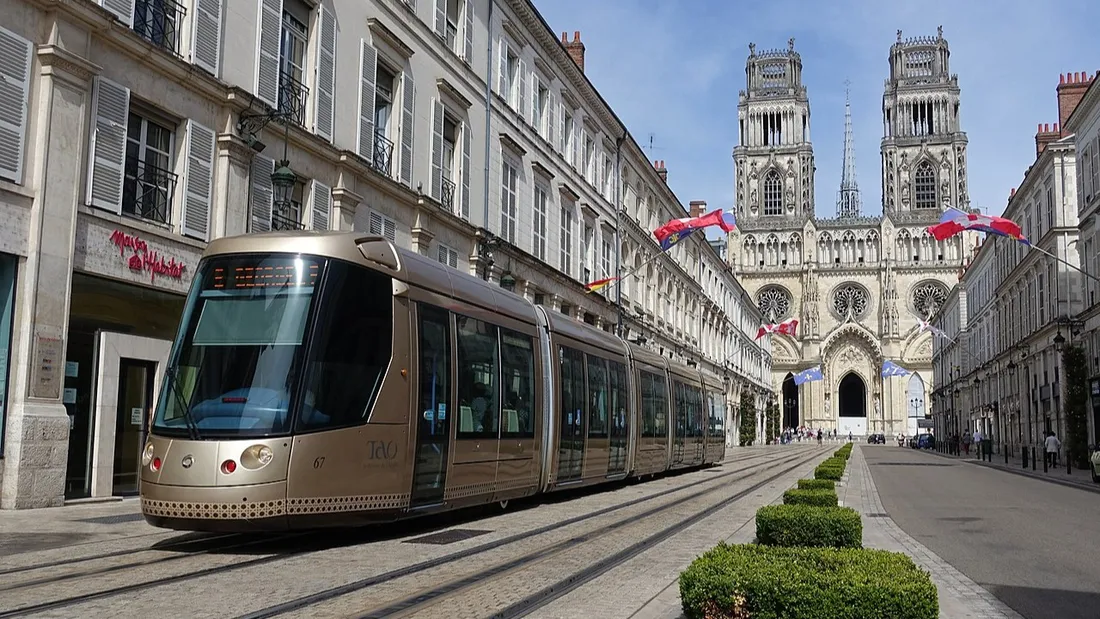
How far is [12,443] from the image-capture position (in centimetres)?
1314

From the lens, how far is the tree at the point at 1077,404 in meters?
35.8

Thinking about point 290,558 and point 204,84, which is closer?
point 290,558

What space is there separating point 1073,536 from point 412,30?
1786 centimetres

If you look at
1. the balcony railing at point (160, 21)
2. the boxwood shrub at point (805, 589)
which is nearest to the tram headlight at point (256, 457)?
the boxwood shrub at point (805, 589)

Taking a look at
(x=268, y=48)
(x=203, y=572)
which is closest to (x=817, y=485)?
(x=203, y=572)

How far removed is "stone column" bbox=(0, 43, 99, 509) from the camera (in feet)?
43.7

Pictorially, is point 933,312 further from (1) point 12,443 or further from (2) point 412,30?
(1) point 12,443

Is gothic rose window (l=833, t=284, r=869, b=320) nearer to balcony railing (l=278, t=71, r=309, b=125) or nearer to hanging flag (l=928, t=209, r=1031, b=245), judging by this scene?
hanging flag (l=928, t=209, r=1031, b=245)

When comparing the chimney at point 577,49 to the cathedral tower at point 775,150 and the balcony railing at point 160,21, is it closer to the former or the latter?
the balcony railing at point 160,21

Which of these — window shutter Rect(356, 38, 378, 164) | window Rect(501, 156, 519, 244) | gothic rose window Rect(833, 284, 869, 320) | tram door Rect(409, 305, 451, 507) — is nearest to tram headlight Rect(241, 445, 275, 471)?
tram door Rect(409, 305, 451, 507)

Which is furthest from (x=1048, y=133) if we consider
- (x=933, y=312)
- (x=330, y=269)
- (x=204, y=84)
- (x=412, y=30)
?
(x=933, y=312)

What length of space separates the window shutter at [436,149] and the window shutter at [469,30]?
2.57 metres

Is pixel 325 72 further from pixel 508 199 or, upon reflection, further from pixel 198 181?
pixel 508 199

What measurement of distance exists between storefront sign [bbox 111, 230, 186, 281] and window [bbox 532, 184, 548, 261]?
1719 cm
